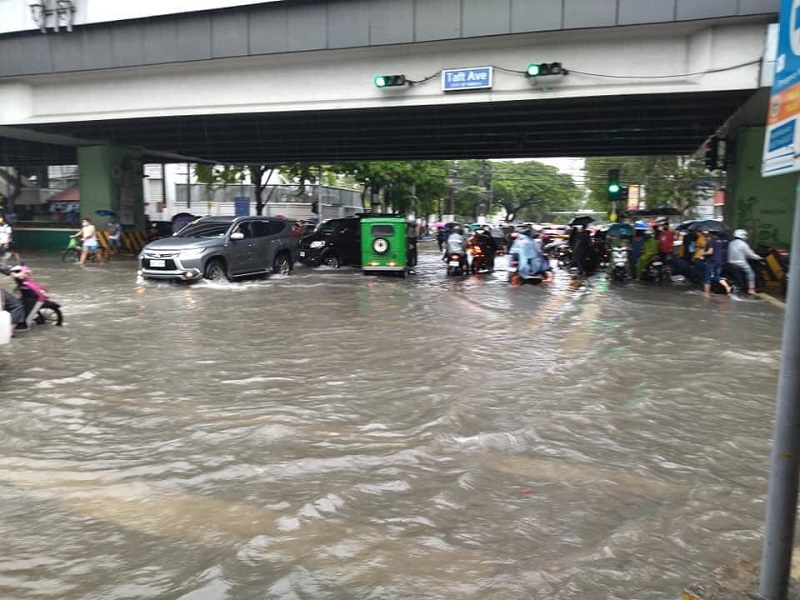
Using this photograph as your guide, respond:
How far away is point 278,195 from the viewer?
1977 inches

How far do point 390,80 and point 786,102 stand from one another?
45.3ft

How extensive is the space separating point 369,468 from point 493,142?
19904 millimetres

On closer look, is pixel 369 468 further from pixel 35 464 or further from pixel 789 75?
pixel 789 75

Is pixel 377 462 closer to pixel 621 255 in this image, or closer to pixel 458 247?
pixel 458 247

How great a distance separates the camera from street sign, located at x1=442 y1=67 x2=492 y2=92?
589 inches

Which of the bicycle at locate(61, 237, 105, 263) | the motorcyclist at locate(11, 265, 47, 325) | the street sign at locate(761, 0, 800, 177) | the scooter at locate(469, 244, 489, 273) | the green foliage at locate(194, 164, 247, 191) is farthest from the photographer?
the green foliage at locate(194, 164, 247, 191)

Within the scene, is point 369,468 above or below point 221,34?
below

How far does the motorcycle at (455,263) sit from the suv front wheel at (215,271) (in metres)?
6.54

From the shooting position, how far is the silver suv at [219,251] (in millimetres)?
15031

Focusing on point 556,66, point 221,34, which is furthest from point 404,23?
point 221,34

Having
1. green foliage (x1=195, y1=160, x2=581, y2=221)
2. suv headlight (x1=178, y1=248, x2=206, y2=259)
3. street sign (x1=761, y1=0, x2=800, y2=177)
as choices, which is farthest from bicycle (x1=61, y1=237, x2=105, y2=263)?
street sign (x1=761, y1=0, x2=800, y2=177)

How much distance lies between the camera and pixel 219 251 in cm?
1558

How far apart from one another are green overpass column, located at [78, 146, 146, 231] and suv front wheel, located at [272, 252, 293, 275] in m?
10.6

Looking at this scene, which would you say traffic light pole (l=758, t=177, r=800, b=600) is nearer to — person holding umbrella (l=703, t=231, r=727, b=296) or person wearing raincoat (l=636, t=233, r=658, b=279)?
person holding umbrella (l=703, t=231, r=727, b=296)
